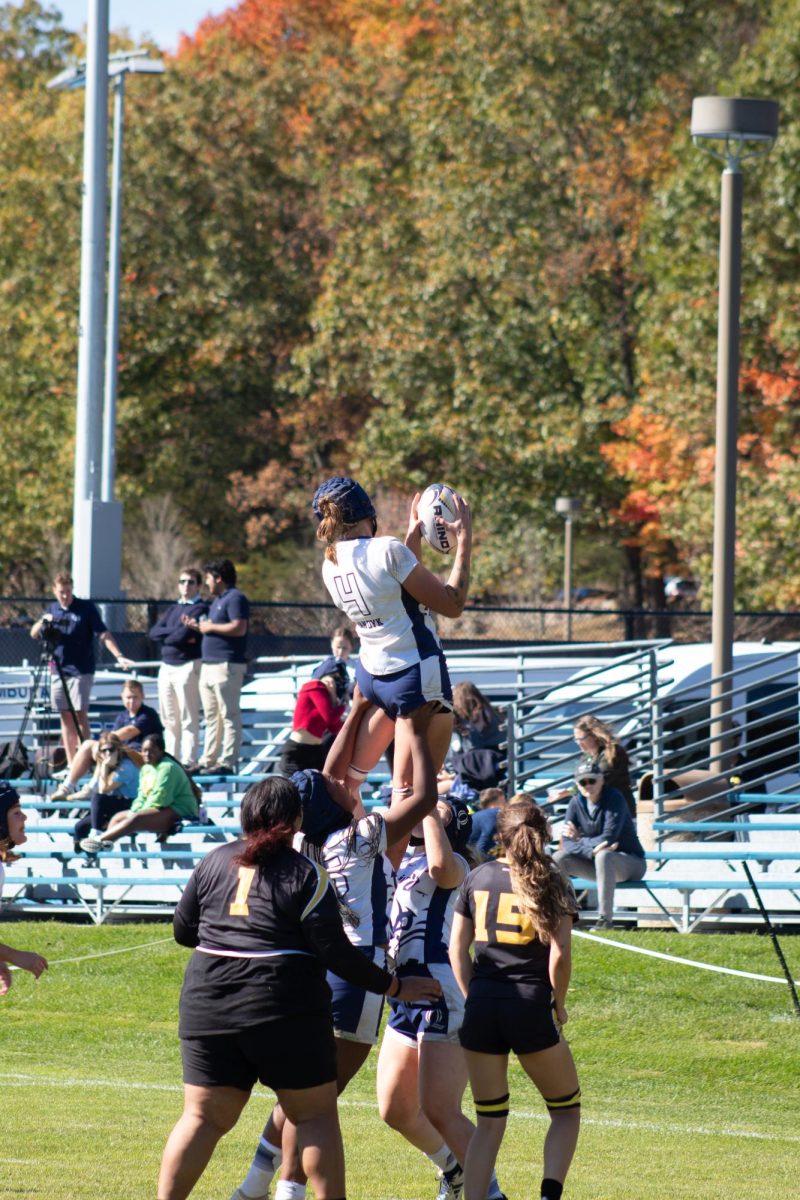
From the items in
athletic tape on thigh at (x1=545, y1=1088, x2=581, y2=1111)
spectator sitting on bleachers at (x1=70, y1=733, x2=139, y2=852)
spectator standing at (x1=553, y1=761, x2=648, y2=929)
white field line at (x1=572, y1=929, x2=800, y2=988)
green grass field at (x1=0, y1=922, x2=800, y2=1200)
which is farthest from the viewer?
spectator sitting on bleachers at (x1=70, y1=733, x2=139, y2=852)

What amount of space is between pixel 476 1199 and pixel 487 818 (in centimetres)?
643

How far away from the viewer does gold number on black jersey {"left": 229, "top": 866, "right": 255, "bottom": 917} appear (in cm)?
595

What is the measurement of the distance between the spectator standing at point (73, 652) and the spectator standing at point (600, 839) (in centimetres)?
568

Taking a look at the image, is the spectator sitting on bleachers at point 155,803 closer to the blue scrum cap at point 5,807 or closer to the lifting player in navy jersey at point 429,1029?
the blue scrum cap at point 5,807

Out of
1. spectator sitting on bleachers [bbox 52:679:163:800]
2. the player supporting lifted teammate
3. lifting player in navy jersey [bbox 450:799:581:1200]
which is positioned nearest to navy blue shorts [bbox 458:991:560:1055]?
lifting player in navy jersey [bbox 450:799:581:1200]

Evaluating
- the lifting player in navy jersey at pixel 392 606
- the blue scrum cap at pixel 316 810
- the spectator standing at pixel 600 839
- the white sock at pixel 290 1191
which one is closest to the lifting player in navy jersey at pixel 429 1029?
the lifting player in navy jersey at pixel 392 606

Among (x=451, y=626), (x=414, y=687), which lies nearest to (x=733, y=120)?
(x=414, y=687)

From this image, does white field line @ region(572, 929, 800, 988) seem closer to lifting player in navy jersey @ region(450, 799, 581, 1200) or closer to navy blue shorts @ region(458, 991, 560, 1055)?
lifting player in navy jersey @ region(450, 799, 581, 1200)

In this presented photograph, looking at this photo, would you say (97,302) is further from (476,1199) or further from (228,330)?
(228,330)

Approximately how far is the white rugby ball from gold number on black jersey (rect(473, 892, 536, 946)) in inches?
58.4

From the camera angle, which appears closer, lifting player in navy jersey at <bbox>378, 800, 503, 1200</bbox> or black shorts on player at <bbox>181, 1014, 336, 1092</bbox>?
black shorts on player at <bbox>181, 1014, 336, 1092</bbox>

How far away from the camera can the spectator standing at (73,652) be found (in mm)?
17531

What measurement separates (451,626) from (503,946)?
27.3m

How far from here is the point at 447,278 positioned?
33.4 metres
